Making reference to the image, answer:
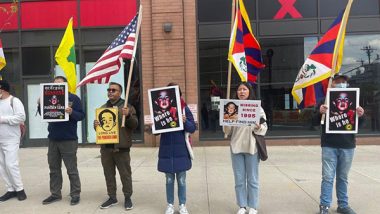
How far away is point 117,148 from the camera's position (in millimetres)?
6004

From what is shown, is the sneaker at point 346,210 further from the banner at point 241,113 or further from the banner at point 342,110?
the banner at point 241,113

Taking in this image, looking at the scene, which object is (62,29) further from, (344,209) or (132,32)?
(344,209)

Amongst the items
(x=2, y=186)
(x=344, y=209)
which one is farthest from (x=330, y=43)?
(x=2, y=186)

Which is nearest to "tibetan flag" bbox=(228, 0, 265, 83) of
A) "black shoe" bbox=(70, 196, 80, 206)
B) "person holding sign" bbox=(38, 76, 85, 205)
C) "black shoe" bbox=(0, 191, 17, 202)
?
"person holding sign" bbox=(38, 76, 85, 205)

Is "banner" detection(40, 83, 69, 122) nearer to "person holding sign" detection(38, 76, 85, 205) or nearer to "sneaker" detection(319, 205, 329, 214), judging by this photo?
"person holding sign" detection(38, 76, 85, 205)

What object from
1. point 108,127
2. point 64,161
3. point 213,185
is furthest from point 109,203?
point 213,185

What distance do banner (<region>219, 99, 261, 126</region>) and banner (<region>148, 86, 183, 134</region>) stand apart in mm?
628

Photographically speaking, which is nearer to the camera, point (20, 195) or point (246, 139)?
point (246, 139)

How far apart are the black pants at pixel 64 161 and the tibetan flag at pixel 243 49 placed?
9.14ft

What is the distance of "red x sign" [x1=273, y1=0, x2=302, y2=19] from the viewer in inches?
501

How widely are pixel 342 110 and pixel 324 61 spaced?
73 cm

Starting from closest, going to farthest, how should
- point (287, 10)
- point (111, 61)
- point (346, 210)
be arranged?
1. point (346, 210)
2. point (111, 61)
3. point (287, 10)

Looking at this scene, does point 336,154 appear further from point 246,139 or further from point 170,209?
point 170,209

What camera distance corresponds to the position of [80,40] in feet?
42.8
